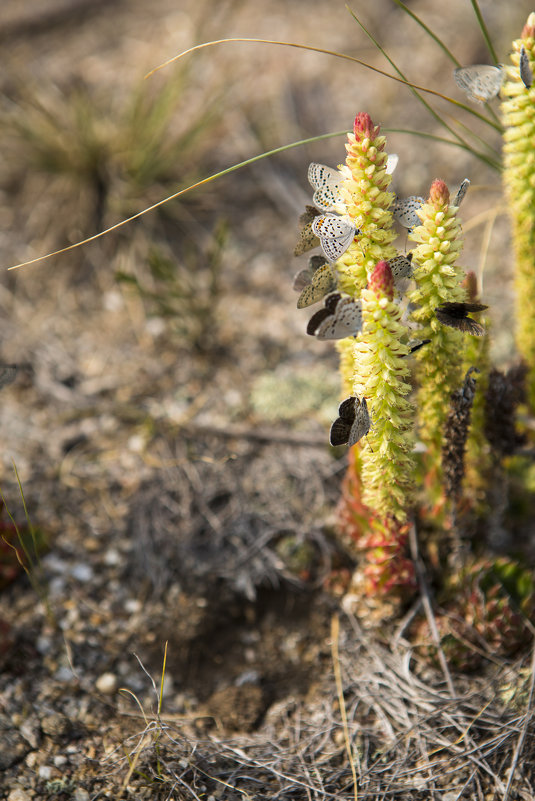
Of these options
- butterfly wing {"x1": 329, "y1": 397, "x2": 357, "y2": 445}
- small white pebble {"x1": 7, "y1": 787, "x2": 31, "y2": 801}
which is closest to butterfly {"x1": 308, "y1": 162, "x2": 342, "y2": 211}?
butterfly wing {"x1": 329, "y1": 397, "x2": 357, "y2": 445}

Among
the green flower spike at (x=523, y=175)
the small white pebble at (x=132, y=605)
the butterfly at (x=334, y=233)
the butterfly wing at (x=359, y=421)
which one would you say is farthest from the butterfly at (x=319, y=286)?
the small white pebble at (x=132, y=605)

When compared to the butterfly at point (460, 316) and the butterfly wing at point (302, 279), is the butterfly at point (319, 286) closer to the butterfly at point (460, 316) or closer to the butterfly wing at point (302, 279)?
the butterfly wing at point (302, 279)

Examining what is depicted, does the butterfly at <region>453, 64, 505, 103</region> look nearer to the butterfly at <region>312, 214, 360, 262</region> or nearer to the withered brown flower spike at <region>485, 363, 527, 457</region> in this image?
the butterfly at <region>312, 214, 360, 262</region>

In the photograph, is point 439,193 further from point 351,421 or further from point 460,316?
point 351,421

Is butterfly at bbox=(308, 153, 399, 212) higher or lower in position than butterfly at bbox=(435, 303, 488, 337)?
higher

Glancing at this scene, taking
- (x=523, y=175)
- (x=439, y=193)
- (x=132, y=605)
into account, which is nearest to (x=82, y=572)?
(x=132, y=605)

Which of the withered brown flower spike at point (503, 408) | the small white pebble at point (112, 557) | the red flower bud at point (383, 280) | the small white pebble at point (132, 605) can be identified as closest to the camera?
the red flower bud at point (383, 280)

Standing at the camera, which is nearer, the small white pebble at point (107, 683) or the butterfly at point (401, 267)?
the butterfly at point (401, 267)

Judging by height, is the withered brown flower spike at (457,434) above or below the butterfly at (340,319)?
below
